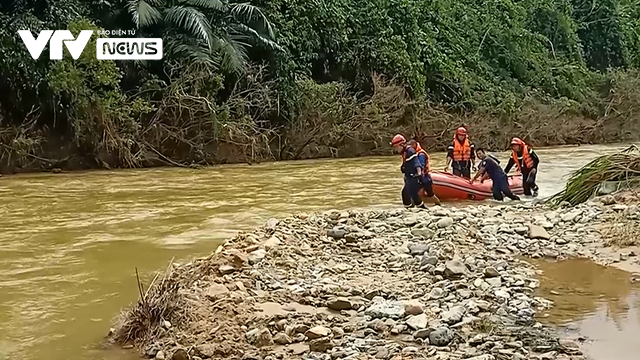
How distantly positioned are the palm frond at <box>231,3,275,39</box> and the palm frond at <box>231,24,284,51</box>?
0.96ft

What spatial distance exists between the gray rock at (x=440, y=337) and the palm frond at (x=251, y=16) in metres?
18.2

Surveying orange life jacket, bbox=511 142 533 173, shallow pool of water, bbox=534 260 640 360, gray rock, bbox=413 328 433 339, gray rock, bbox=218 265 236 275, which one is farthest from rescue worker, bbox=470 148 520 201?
gray rock, bbox=413 328 433 339

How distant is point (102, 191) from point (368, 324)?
448 inches

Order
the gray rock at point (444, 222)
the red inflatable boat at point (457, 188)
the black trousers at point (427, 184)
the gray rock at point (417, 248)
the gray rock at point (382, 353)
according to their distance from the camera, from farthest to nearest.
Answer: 1. the red inflatable boat at point (457, 188)
2. the black trousers at point (427, 184)
3. the gray rock at point (444, 222)
4. the gray rock at point (417, 248)
5. the gray rock at point (382, 353)

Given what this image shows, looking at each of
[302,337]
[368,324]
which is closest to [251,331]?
[302,337]

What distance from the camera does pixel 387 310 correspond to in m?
5.68

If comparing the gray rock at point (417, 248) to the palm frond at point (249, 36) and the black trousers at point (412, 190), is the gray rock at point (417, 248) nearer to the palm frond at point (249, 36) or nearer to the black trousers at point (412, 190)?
the black trousers at point (412, 190)

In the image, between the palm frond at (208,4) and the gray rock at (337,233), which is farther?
the palm frond at (208,4)

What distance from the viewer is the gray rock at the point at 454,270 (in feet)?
22.3

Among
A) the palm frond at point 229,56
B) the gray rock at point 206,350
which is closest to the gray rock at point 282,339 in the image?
the gray rock at point 206,350

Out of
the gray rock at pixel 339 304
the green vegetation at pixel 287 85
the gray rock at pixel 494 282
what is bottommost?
the gray rock at pixel 494 282

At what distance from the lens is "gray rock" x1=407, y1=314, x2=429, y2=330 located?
535cm

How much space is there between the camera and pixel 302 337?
207 inches

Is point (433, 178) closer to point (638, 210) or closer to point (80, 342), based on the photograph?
point (638, 210)
